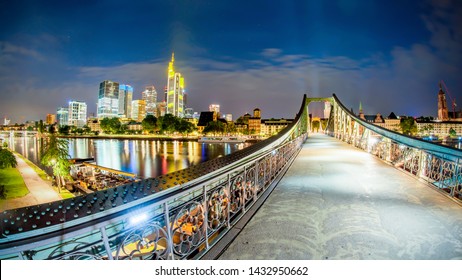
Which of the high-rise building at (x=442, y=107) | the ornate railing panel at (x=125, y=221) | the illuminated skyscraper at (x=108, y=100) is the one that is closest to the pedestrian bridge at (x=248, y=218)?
the ornate railing panel at (x=125, y=221)

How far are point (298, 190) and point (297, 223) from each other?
151 centimetres

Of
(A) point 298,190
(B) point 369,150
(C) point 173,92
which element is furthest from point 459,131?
(C) point 173,92

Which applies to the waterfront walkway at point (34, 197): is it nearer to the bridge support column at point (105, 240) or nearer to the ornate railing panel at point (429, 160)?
the bridge support column at point (105, 240)

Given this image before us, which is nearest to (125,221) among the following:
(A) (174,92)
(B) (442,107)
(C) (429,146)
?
(C) (429,146)

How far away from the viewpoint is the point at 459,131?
9369 cm

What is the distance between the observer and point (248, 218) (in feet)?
9.75

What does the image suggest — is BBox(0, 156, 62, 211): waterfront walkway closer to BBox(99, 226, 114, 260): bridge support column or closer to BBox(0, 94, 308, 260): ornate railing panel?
BBox(0, 94, 308, 260): ornate railing panel

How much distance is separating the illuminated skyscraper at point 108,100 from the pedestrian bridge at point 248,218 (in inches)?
8094

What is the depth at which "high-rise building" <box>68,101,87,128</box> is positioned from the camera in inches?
7224

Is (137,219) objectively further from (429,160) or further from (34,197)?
(34,197)

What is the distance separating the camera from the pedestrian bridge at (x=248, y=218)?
1188 millimetres

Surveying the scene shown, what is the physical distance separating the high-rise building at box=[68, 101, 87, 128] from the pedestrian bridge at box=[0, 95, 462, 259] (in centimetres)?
21167
